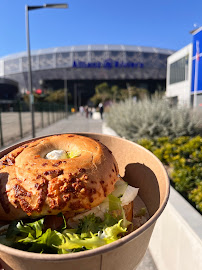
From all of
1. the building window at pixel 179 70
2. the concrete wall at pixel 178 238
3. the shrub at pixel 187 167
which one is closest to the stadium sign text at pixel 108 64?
the building window at pixel 179 70

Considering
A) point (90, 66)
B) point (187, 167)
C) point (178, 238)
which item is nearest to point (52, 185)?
point (178, 238)

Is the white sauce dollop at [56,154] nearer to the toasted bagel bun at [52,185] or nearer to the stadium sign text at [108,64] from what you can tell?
the toasted bagel bun at [52,185]

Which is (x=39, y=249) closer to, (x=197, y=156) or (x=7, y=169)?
(x=7, y=169)

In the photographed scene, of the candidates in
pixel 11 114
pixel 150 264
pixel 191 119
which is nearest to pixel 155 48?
pixel 11 114

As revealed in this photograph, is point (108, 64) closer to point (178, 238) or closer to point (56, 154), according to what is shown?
point (178, 238)

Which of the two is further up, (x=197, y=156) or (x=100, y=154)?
(x=100, y=154)

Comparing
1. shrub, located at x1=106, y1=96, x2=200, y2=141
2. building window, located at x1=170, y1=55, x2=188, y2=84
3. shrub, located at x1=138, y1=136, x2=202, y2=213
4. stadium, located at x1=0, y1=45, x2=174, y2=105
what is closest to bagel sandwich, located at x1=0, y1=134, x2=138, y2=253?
shrub, located at x1=138, y1=136, x2=202, y2=213

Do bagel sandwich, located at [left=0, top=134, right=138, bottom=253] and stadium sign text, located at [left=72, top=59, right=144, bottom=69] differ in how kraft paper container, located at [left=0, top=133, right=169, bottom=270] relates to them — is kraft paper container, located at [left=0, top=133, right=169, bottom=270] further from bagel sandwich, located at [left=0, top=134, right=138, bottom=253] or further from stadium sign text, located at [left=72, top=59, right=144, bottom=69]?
stadium sign text, located at [left=72, top=59, right=144, bottom=69]
